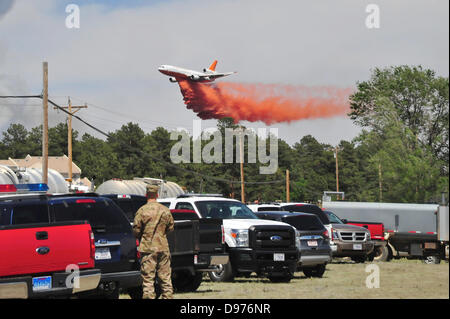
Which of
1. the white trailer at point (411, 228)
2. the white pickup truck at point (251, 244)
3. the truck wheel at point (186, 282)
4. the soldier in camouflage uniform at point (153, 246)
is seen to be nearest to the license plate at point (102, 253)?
the soldier in camouflage uniform at point (153, 246)

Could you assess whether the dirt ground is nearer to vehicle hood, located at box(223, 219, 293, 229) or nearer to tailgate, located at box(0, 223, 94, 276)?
vehicle hood, located at box(223, 219, 293, 229)

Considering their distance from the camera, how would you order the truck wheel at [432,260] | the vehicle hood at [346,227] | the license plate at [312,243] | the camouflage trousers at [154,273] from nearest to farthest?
the camouflage trousers at [154,273] < the license plate at [312,243] < the vehicle hood at [346,227] < the truck wheel at [432,260]

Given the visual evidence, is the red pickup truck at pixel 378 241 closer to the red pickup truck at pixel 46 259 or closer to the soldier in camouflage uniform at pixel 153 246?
the soldier in camouflage uniform at pixel 153 246

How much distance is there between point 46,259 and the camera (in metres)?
11.1

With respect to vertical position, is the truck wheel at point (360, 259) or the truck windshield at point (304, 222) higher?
the truck windshield at point (304, 222)

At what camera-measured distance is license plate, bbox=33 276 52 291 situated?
36.2 ft

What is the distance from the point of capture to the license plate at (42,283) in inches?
434

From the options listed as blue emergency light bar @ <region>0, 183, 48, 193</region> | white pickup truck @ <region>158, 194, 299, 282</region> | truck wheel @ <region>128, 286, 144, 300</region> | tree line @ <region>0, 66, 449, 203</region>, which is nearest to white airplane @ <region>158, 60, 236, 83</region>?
tree line @ <region>0, 66, 449, 203</region>

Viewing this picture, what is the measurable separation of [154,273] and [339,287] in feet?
20.1

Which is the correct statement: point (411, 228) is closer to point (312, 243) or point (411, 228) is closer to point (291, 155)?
point (312, 243)

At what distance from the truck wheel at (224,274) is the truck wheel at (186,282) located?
191 cm

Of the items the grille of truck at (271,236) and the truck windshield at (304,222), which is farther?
the truck windshield at (304,222)

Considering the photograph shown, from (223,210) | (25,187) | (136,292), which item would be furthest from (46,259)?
(25,187)
